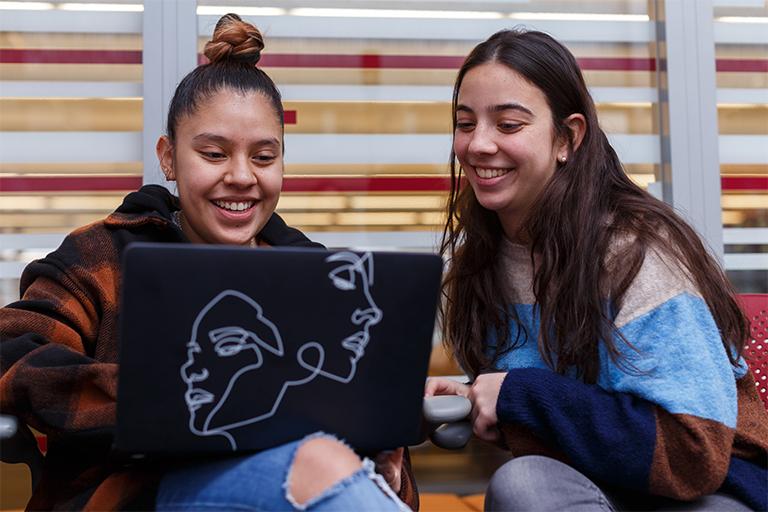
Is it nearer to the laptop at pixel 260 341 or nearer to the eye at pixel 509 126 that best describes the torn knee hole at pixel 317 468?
the laptop at pixel 260 341

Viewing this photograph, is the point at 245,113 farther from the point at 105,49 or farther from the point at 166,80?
the point at 105,49

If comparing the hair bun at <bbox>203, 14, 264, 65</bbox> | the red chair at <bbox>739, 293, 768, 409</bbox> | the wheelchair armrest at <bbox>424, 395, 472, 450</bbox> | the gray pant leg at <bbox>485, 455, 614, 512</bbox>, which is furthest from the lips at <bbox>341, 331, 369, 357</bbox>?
the red chair at <bbox>739, 293, 768, 409</bbox>

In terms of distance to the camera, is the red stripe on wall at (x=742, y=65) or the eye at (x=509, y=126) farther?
the red stripe on wall at (x=742, y=65)

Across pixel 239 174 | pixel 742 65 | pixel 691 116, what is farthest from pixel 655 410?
pixel 742 65

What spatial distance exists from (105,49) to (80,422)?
1586mm

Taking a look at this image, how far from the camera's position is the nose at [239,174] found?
1.64 meters

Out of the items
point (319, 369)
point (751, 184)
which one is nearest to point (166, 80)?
point (319, 369)

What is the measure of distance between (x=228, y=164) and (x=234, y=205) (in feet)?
0.27

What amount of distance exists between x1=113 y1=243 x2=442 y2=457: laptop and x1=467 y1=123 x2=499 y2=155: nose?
58 centimetres

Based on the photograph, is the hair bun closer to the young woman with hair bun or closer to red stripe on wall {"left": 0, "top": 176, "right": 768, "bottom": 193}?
the young woman with hair bun

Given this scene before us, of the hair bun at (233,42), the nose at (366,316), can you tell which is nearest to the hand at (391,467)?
the nose at (366,316)

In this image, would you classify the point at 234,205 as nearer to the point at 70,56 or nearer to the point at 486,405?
the point at 486,405

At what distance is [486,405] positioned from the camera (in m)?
1.48

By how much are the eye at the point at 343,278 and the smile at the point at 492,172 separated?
2.23 feet
